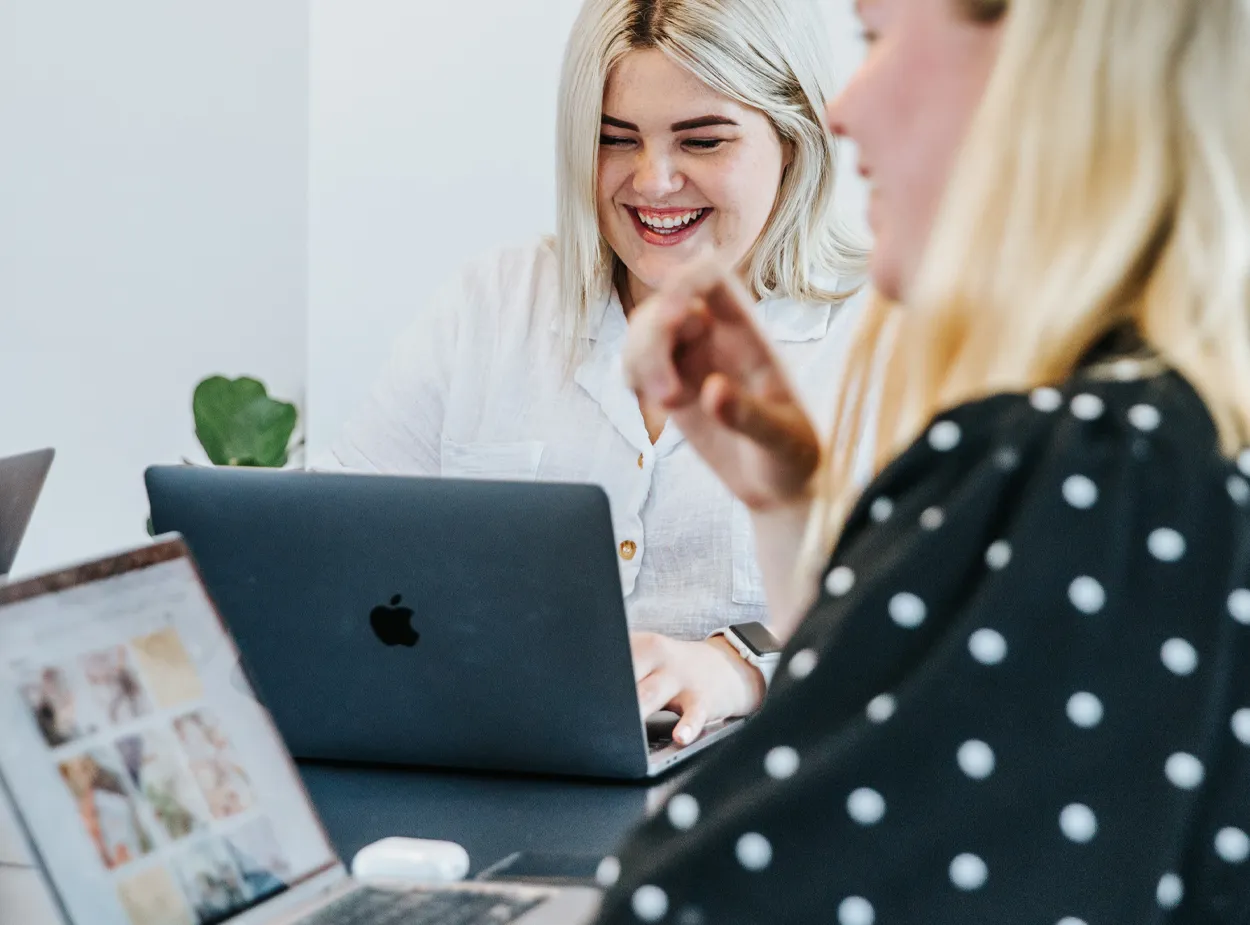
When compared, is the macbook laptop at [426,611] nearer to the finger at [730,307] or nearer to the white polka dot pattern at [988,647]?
the finger at [730,307]

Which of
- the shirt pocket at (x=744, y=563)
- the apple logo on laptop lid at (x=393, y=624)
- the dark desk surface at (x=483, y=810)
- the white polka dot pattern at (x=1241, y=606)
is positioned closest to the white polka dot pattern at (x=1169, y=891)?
the white polka dot pattern at (x=1241, y=606)

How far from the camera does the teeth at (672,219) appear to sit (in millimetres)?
2080

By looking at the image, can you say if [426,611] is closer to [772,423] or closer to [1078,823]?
[772,423]

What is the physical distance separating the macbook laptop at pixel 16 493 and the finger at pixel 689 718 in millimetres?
609

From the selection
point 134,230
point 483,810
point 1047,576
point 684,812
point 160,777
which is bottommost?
point 483,810

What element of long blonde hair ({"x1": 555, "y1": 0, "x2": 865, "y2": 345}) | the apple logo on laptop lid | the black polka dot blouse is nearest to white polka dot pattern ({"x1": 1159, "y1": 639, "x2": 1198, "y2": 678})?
the black polka dot blouse

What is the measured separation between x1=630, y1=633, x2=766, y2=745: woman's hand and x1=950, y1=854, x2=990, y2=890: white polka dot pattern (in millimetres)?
746

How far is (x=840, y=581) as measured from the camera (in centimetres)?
63

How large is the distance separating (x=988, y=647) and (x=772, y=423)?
39 centimetres

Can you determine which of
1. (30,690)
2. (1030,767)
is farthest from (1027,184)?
(30,690)

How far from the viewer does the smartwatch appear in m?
1.49

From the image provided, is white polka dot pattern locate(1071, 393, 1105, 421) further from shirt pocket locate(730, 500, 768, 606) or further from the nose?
the nose

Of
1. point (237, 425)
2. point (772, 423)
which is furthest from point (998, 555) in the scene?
point (237, 425)

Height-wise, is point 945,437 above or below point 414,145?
below
